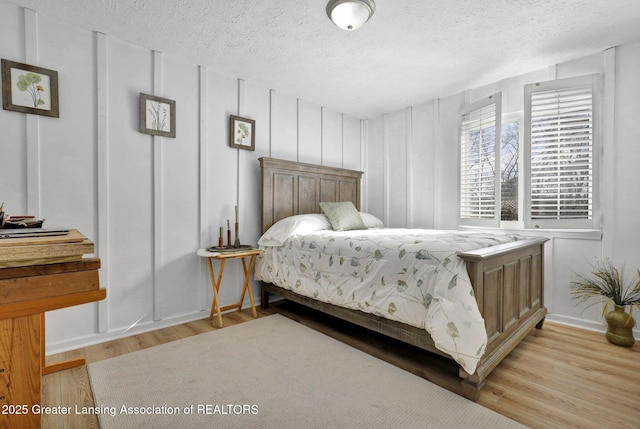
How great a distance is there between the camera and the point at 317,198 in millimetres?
3949

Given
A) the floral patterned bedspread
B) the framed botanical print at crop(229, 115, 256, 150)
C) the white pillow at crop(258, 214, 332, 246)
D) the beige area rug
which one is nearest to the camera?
the beige area rug

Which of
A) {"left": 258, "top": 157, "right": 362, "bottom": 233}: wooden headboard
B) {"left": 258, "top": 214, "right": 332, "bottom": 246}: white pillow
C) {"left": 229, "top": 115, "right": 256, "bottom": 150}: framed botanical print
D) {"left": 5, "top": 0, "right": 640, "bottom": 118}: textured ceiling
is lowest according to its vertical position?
{"left": 258, "top": 214, "right": 332, "bottom": 246}: white pillow

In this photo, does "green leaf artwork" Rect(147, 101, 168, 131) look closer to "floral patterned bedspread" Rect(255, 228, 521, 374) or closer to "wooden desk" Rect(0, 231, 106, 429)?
"floral patterned bedspread" Rect(255, 228, 521, 374)

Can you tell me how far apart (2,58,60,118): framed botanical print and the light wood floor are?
181 cm

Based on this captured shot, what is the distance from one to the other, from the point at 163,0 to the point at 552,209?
3.67 m

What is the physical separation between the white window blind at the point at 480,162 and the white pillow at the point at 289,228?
167cm

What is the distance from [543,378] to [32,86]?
3.99 m

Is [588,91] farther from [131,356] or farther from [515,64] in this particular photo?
[131,356]

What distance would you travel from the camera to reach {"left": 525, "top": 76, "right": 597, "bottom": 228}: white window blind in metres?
2.78

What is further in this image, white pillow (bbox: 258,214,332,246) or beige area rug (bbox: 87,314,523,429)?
white pillow (bbox: 258,214,332,246)

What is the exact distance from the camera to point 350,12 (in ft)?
6.80

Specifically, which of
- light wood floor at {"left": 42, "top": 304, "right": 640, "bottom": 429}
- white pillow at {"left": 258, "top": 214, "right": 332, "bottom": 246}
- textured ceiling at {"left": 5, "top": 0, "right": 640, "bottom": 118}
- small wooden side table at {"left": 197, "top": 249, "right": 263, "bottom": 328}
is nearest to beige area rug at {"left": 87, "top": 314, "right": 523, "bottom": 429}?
light wood floor at {"left": 42, "top": 304, "right": 640, "bottom": 429}

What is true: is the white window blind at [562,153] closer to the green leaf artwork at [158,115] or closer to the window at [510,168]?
the window at [510,168]

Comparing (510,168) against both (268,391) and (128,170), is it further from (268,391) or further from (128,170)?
(128,170)
